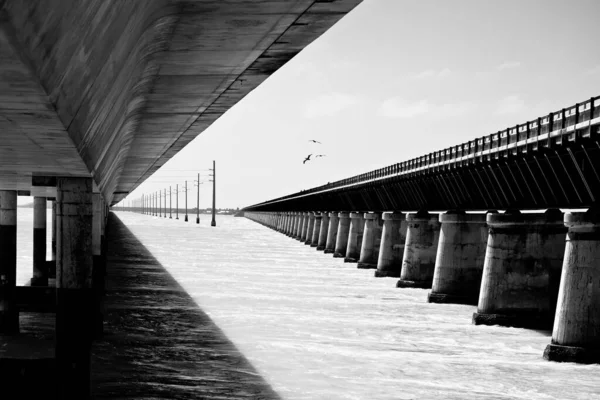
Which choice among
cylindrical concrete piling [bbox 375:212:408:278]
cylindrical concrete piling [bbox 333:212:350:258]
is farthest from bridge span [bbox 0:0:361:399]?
cylindrical concrete piling [bbox 333:212:350:258]

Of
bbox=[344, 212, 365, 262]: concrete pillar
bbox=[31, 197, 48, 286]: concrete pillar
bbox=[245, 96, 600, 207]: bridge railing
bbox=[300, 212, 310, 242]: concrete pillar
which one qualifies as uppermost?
bbox=[245, 96, 600, 207]: bridge railing

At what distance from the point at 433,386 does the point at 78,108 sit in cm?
1261

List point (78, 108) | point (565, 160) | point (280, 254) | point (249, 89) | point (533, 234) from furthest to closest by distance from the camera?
1. point (280, 254)
2. point (533, 234)
3. point (565, 160)
4. point (249, 89)
5. point (78, 108)

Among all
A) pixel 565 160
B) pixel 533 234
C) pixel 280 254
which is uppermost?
pixel 565 160

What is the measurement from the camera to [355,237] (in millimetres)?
79062

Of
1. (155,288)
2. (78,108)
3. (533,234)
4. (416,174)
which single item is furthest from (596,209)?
(416,174)

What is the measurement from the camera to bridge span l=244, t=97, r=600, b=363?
2698cm

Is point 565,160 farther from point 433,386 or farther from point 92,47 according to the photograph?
point 92,47

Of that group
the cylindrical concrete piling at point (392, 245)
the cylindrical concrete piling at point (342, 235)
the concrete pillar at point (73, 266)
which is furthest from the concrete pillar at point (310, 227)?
the concrete pillar at point (73, 266)

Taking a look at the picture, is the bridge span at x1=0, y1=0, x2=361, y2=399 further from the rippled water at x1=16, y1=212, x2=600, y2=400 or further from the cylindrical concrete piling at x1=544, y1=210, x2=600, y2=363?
the cylindrical concrete piling at x1=544, y1=210, x2=600, y2=363

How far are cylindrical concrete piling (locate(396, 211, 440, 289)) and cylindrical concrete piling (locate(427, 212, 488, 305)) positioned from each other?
717cm

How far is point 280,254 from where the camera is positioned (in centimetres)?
8906

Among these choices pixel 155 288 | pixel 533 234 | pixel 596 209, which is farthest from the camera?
pixel 155 288

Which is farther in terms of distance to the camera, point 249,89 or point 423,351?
point 423,351
